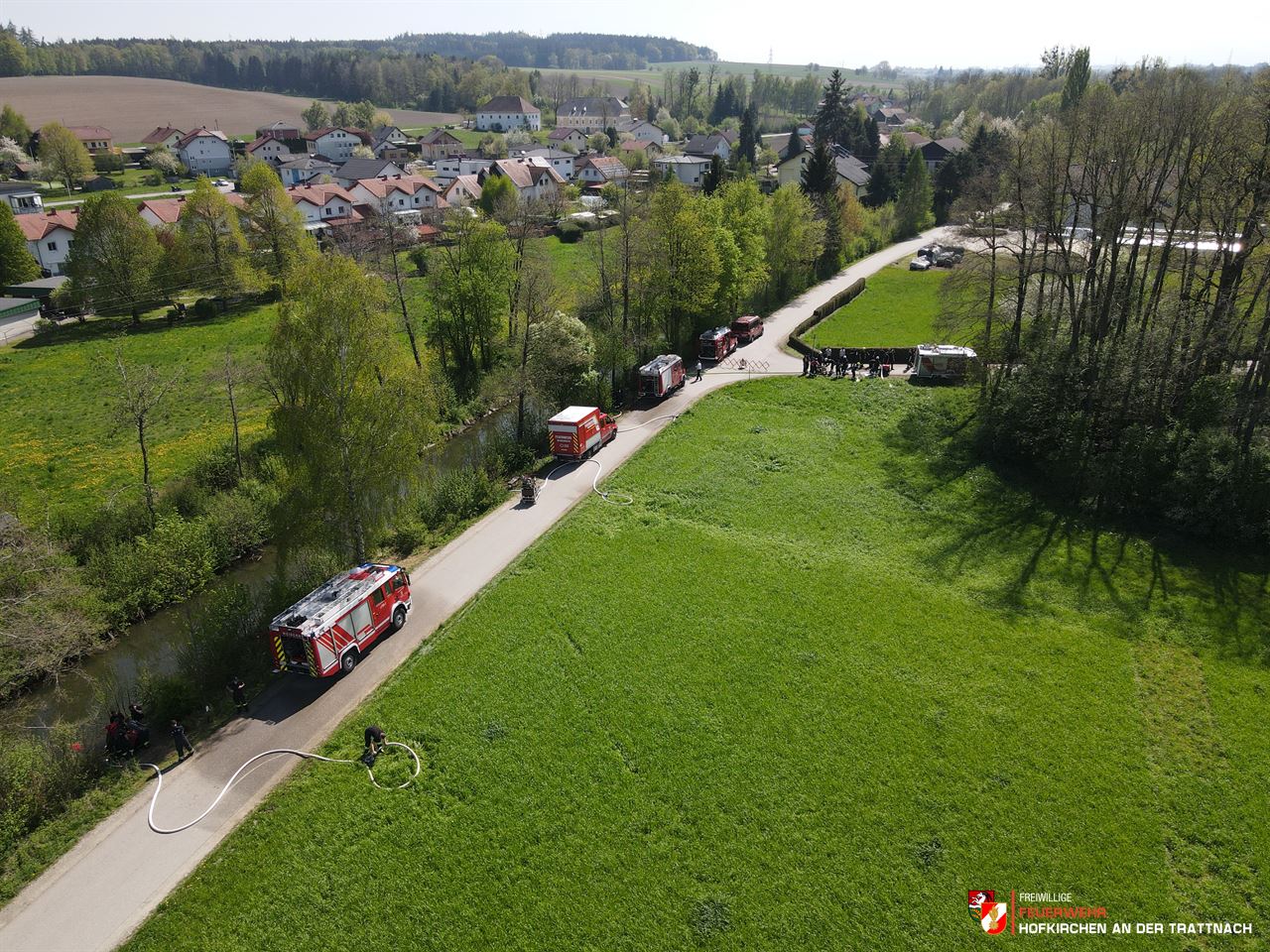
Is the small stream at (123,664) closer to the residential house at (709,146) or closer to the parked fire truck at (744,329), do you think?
the parked fire truck at (744,329)

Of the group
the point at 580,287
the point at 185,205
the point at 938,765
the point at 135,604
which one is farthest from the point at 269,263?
the point at 938,765

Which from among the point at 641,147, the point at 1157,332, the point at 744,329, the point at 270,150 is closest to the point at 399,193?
the point at 270,150

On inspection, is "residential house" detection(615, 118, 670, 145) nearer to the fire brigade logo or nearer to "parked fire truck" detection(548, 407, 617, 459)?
"parked fire truck" detection(548, 407, 617, 459)

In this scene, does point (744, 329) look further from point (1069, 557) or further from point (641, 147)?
point (641, 147)

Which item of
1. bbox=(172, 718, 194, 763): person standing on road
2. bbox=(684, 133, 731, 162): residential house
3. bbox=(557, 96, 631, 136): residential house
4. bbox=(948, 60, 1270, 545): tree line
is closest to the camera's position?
bbox=(172, 718, 194, 763): person standing on road

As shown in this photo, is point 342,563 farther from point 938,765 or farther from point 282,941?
point 938,765

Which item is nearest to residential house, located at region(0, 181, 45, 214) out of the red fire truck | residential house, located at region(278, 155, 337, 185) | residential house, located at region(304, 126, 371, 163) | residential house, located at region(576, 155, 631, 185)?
residential house, located at region(278, 155, 337, 185)
